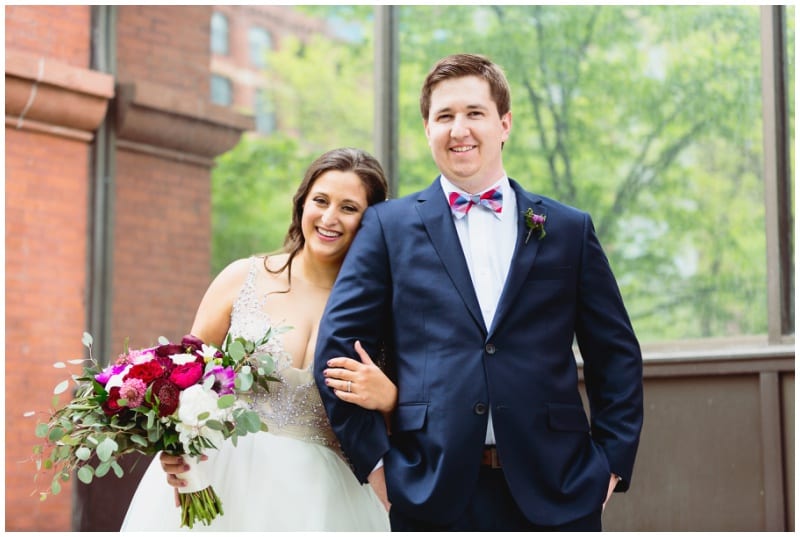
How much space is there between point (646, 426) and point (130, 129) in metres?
3.80

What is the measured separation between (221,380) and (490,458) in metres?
0.85

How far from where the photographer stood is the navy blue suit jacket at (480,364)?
11.2 feet

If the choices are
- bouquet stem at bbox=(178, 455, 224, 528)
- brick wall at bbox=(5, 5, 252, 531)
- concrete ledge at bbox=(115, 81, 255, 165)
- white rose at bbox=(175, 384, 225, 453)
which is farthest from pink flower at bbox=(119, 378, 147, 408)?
concrete ledge at bbox=(115, 81, 255, 165)

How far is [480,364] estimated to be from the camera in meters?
3.44

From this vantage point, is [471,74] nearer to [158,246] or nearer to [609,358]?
[609,358]

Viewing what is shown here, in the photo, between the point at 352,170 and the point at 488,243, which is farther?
the point at 352,170

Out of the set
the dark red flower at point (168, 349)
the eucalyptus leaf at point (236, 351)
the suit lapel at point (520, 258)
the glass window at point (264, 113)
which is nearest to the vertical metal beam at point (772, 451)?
the suit lapel at point (520, 258)

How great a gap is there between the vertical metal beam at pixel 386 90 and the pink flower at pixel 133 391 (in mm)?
3357

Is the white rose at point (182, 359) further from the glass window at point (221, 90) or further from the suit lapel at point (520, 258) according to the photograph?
the glass window at point (221, 90)

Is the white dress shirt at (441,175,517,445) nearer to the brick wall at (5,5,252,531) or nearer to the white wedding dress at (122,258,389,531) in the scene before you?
the white wedding dress at (122,258,389,531)

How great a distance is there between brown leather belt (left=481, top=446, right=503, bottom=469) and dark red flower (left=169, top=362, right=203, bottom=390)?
0.89 m

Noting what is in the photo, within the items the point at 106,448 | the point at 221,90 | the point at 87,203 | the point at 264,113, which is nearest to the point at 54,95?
the point at 87,203

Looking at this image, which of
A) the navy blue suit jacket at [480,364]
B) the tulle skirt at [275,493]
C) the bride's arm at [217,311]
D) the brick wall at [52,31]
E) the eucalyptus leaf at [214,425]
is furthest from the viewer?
the brick wall at [52,31]

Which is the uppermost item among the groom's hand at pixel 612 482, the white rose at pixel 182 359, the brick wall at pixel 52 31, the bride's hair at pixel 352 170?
the brick wall at pixel 52 31
